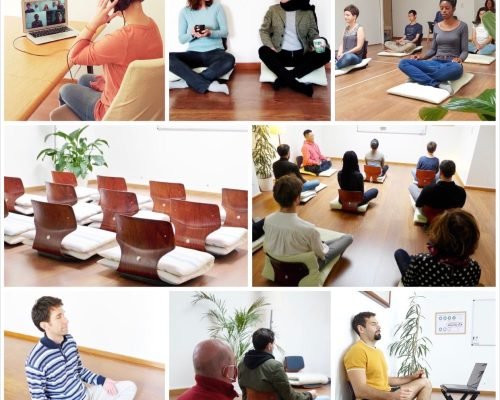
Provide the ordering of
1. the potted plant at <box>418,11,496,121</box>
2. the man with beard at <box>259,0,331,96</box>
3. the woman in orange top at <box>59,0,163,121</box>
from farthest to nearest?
the man with beard at <box>259,0,331,96</box>, the woman in orange top at <box>59,0,163,121</box>, the potted plant at <box>418,11,496,121</box>

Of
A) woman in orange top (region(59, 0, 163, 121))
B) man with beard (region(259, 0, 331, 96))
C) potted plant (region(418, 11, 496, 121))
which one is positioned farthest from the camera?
man with beard (region(259, 0, 331, 96))

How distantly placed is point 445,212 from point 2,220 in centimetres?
188

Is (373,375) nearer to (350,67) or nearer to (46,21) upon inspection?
(350,67)

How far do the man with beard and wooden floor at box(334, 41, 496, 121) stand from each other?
5.7 inches

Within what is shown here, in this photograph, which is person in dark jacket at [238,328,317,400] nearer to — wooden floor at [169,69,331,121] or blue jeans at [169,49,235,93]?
wooden floor at [169,69,331,121]

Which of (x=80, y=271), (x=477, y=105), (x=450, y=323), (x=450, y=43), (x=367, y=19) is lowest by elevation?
(x=450, y=323)

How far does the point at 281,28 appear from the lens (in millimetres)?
2754

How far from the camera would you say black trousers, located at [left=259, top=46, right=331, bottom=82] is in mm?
2756

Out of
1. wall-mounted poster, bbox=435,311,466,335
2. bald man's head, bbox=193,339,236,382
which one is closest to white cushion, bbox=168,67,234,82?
bald man's head, bbox=193,339,236,382

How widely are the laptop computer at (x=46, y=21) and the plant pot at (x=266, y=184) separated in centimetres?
102

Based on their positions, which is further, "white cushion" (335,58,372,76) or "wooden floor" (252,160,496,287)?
"white cushion" (335,58,372,76)

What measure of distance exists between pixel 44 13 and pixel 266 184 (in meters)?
1.20

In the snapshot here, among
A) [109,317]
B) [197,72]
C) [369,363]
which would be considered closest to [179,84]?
[197,72]

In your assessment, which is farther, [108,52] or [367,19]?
[367,19]
